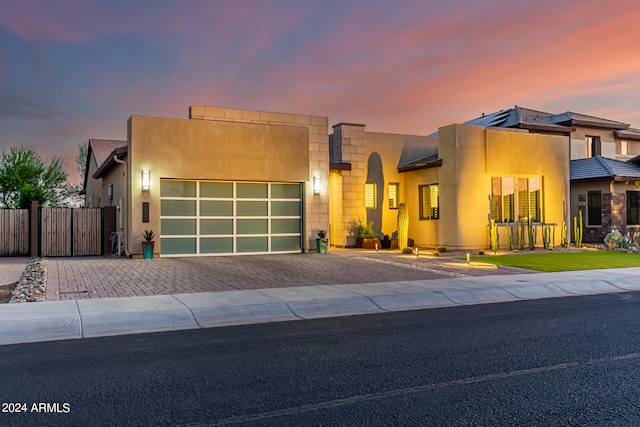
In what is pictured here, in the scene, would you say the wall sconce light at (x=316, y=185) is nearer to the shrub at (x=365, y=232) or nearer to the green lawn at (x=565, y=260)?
the shrub at (x=365, y=232)

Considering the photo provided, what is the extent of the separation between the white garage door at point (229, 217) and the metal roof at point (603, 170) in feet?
49.7

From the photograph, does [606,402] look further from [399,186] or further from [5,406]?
[399,186]

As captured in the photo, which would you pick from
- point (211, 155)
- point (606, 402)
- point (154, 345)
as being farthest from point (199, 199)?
point (606, 402)

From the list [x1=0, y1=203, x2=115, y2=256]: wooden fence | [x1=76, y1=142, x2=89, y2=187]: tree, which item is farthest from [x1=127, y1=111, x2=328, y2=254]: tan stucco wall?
[x1=76, y1=142, x2=89, y2=187]: tree

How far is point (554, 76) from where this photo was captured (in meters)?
22.7

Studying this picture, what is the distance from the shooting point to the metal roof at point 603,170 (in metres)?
26.5

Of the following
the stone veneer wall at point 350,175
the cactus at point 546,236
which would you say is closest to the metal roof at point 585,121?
the cactus at point 546,236

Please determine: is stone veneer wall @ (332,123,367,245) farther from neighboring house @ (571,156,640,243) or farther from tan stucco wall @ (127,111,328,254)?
neighboring house @ (571,156,640,243)

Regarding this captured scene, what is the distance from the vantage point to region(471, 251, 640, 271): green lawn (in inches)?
673

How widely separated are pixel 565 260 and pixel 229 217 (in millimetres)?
11630

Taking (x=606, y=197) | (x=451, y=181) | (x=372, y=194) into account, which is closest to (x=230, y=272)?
(x=451, y=181)

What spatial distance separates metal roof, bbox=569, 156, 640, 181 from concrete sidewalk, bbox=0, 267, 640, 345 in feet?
46.5

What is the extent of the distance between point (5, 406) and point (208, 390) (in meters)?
1.69

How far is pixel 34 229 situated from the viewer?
20.2 meters
